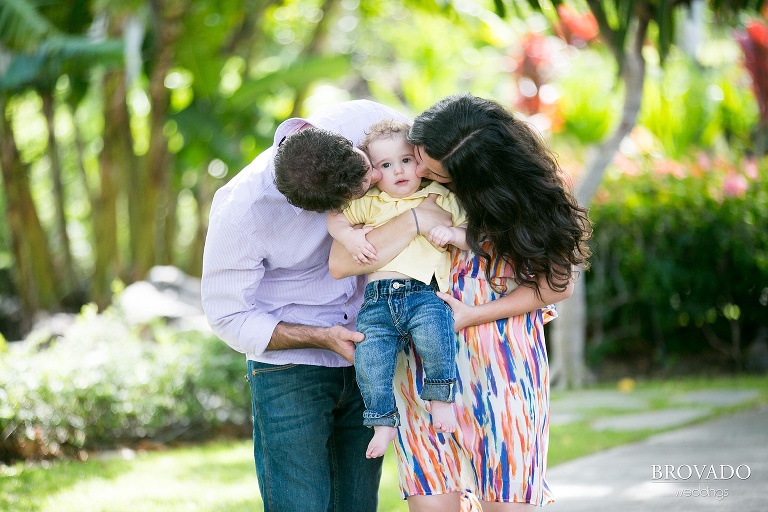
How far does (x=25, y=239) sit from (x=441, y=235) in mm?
7700

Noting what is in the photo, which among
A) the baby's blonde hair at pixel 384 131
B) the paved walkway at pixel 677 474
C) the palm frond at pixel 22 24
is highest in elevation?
the palm frond at pixel 22 24

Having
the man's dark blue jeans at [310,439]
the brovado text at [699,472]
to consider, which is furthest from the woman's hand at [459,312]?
the brovado text at [699,472]

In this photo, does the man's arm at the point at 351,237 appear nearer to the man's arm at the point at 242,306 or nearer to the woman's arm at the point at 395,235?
the woman's arm at the point at 395,235

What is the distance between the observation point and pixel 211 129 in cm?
902

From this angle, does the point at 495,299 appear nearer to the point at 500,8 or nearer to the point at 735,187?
the point at 500,8

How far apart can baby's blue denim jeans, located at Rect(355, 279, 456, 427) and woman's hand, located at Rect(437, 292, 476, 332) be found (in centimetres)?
2

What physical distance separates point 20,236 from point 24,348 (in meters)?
3.36

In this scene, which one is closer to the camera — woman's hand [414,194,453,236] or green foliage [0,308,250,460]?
woman's hand [414,194,453,236]

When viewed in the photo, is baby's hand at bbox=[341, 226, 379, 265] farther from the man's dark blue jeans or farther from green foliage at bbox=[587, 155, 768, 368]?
green foliage at bbox=[587, 155, 768, 368]

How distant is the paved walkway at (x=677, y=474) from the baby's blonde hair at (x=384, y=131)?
232cm

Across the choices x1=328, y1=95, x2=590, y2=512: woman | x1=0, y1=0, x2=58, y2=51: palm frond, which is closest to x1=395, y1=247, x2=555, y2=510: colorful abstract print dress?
x1=328, y1=95, x2=590, y2=512: woman

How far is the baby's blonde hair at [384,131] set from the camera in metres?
2.82

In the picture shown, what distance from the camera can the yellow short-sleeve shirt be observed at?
2.81 metres

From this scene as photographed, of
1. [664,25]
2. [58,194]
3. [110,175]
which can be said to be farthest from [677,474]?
[58,194]
